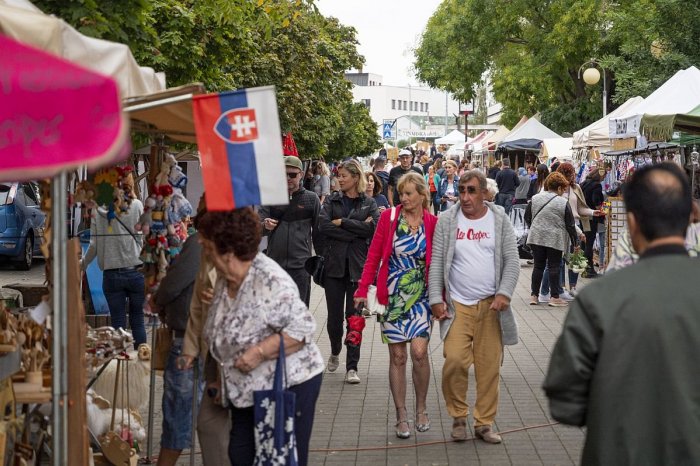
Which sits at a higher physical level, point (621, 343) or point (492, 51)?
point (492, 51)

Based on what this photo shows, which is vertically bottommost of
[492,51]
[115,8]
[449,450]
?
[449,450]

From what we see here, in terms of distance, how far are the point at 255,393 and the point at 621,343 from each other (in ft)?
6.19

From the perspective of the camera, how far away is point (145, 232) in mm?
6719

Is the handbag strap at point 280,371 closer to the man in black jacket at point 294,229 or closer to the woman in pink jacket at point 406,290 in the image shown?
the woman in pink jacket at point 406,290

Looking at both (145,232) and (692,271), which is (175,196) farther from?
(692,271)

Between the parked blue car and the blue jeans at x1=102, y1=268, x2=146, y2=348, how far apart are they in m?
9.46

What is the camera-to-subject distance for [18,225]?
19.3 metres

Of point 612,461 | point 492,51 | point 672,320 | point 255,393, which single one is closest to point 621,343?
point 672,320

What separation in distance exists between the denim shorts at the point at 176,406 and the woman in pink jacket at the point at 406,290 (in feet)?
6.34

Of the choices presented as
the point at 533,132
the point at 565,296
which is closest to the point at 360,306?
the point at 565,296

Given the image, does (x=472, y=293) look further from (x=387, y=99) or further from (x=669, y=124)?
(x=387, y=99)

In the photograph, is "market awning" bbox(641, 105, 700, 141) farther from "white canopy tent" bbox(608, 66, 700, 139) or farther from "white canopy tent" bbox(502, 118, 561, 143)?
"white canopy tent" bbox(502, 118, 561, 143)

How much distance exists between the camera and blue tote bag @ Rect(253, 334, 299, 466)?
488 cm

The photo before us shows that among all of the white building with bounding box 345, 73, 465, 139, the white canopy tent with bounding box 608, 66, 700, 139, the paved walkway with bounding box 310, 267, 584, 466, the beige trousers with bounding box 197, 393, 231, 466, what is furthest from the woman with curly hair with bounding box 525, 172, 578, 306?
the white building with bounding box 345, 73, 465, 139
